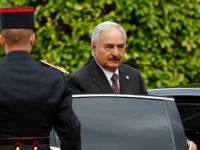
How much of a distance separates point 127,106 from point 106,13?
4.34 metres

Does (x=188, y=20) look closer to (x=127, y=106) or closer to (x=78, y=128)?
(x=127, y=106)

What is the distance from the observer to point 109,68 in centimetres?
590

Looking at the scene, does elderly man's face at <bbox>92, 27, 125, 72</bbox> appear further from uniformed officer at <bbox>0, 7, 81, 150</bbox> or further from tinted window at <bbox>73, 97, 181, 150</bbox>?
uniformed officer at <bbox>0, 7, 81, 150</bbox>

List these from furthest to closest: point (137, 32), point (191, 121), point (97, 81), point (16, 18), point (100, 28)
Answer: point (137, 32), point (191, 121), point (100, 28), point (97, 81), point (16, 18)

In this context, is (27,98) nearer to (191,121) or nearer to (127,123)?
(127,123)

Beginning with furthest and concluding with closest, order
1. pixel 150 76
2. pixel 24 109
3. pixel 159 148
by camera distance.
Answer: pixel 150 76 → pixel 159 148 → pixel 24 109

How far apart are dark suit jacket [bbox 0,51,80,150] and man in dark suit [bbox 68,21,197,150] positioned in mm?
1074

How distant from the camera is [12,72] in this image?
455 centimetres

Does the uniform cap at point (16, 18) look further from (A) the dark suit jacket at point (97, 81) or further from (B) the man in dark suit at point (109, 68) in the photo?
(B) the man in dark suit at point (109, 68)

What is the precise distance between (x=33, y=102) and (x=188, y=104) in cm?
171

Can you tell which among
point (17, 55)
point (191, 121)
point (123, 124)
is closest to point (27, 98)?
point (17, 55)

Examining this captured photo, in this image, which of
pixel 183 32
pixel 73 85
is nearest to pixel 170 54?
pixel 183 32

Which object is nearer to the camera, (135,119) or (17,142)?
(17,142)

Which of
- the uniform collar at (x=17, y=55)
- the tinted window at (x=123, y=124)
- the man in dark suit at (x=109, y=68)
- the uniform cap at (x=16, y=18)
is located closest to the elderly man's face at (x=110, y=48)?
the man in dark suit at (x=109, y=68)
